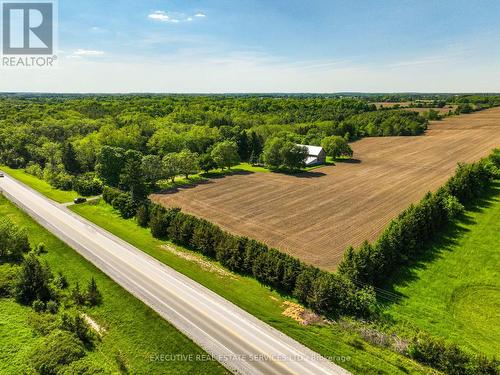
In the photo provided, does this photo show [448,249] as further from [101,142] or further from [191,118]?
[191,118]

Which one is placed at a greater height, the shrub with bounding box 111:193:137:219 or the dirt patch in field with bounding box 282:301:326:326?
the shrub with bounding box 111:193:137:219

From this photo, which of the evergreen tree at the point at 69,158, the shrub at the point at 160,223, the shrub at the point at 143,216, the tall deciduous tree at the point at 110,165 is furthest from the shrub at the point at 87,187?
the shrub at the point at 160,223

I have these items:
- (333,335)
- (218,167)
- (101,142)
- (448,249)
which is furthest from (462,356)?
(101,142)

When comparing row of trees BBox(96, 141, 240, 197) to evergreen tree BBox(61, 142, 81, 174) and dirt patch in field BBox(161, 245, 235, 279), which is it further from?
dirt patch in field BBox(161, 245, 235, 279)

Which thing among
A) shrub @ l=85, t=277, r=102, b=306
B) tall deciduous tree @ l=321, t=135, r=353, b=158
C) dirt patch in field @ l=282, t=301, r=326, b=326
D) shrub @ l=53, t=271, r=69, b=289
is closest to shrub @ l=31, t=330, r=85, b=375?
shrub @ l=85, t=277, r=102, b=306

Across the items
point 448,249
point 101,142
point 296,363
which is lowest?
point 296,363

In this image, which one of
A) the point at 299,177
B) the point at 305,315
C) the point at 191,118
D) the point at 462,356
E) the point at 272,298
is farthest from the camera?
→ the point at 191,118
